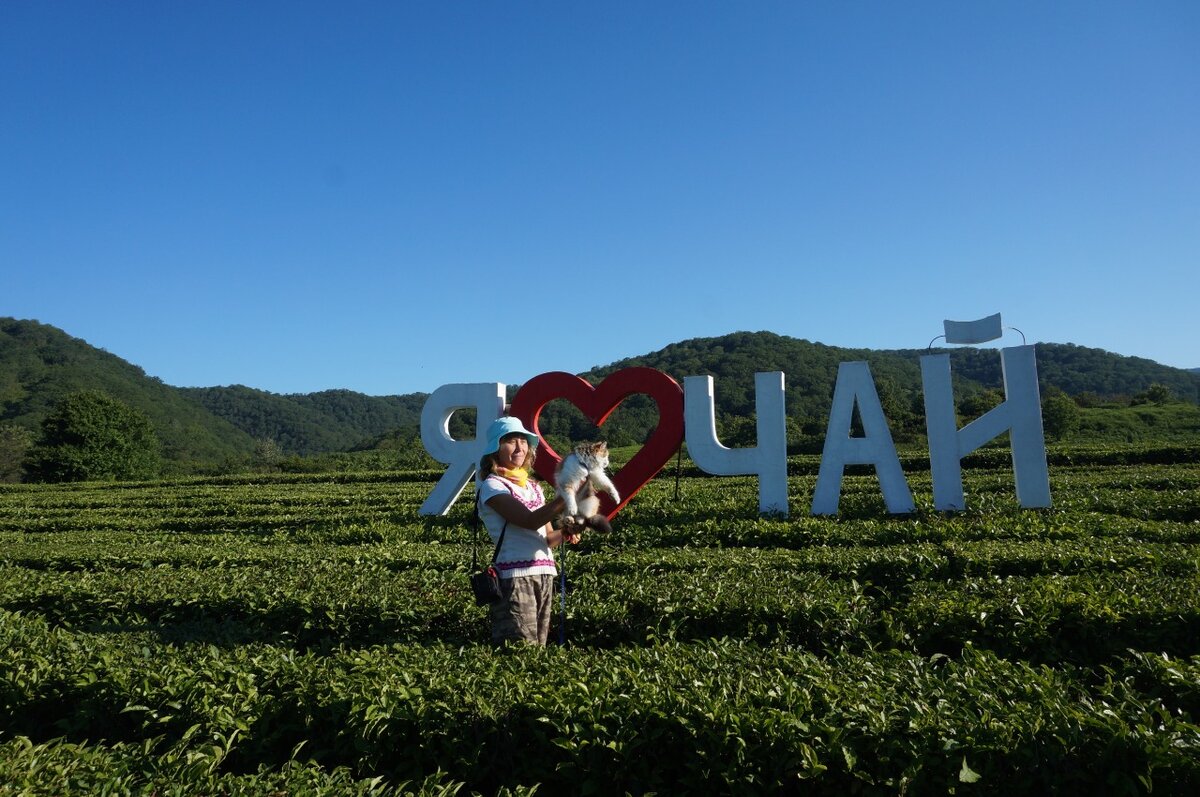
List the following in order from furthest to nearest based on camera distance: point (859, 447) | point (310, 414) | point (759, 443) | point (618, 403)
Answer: point (310, 414), point (618, 403), point (759, 443), point (859, 447)

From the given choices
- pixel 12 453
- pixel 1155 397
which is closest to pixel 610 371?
pixel 1155 397

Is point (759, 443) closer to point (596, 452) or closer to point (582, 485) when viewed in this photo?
point (596, 452)

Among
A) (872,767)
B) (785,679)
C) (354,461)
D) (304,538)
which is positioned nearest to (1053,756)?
(872,767)

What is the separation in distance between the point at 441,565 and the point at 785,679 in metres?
5.08

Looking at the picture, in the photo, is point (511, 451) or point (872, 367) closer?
point (511, 451)

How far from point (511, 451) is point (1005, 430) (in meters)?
7.80

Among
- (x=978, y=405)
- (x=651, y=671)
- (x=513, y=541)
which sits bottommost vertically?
(x=651, y=671)

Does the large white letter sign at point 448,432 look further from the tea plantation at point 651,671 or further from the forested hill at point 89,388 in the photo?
the forested hill at point 89,388

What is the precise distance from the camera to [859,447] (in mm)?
10117

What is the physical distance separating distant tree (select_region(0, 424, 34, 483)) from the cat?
49.9m

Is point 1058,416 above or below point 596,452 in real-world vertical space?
above

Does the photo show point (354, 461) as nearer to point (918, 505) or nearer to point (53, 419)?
point (53, 419)

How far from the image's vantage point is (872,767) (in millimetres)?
3107

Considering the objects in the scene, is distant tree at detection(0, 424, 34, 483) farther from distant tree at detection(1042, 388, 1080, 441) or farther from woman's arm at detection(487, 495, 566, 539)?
distant tree at detection(1042, 388, 1080, 441)
